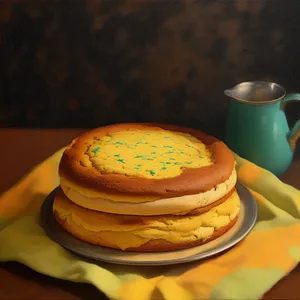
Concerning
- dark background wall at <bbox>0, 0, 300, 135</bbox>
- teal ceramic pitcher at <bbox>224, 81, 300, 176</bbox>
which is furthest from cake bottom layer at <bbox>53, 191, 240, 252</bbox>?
dark background wall at <bbox>0, 0, 300, 135</bbox>

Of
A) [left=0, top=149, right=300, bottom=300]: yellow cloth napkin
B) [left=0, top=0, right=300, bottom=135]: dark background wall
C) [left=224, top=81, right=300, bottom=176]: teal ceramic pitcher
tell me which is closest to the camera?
[left=0, top=149, right=300, bottom=300]: yellow cloth napkin

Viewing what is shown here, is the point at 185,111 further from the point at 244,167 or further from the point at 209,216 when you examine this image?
the point at 209,216

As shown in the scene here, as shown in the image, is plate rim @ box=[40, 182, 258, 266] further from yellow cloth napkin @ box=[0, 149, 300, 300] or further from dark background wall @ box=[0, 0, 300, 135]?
dark background wall @ box=[0, 0, 300, 135]

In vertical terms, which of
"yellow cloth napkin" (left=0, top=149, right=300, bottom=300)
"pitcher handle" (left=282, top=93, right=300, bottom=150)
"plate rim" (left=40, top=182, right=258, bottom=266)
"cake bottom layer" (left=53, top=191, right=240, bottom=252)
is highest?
"pitcher handle" (left=282, top=93, right=300, bottom=150)

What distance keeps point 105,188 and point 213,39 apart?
467 millimetres

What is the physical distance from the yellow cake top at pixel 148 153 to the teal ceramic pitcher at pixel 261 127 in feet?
0.33

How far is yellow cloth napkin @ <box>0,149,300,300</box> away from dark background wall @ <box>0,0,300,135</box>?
0.31 metres

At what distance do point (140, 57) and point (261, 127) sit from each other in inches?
11.4

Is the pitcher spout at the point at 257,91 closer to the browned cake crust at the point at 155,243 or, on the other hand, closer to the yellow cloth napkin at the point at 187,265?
the yellow cloth napkin at the point at 187,265

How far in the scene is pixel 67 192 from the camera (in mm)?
818

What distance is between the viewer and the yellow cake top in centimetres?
82

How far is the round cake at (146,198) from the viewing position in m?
0.77

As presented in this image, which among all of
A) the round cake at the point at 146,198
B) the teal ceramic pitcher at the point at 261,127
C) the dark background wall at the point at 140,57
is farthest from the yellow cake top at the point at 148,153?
the dark background wall at the point at 140,57

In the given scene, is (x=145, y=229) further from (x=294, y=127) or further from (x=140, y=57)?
(x=140, y=57)
